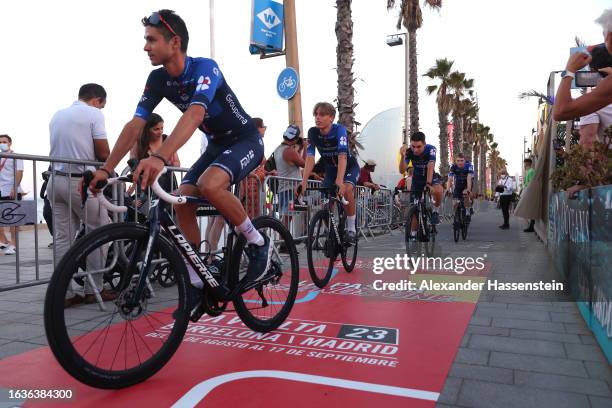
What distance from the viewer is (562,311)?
4105mm

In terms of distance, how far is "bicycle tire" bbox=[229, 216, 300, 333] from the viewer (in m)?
3.15

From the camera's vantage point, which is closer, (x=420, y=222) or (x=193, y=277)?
(x=193, y=277)

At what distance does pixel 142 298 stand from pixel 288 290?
1.46 meters

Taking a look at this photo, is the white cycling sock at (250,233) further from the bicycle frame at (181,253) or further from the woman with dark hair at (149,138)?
the woman with dark hair at (149,138)

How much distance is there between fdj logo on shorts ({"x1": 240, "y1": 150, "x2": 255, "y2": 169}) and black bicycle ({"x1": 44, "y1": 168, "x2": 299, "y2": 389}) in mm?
374

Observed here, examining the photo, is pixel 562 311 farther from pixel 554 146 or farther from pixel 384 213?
pixel 384 213

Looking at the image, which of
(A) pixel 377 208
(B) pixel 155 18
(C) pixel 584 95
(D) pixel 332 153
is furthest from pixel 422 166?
(A) pixel 377 208

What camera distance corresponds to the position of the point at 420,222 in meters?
7.20

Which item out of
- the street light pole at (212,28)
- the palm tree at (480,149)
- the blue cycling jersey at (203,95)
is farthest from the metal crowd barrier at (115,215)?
the palm tree at (480,149)

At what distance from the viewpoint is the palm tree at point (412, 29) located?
2059 centimetres

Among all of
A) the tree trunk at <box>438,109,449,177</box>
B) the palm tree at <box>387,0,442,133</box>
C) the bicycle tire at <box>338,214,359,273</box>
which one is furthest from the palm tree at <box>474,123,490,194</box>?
the bicycle tire at <box>338,214,359,273</box>

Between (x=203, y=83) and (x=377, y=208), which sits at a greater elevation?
(x=203, y=83)

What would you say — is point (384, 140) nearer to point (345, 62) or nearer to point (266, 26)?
point (345, 62)

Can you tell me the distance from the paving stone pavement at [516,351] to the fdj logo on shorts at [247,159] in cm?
185
